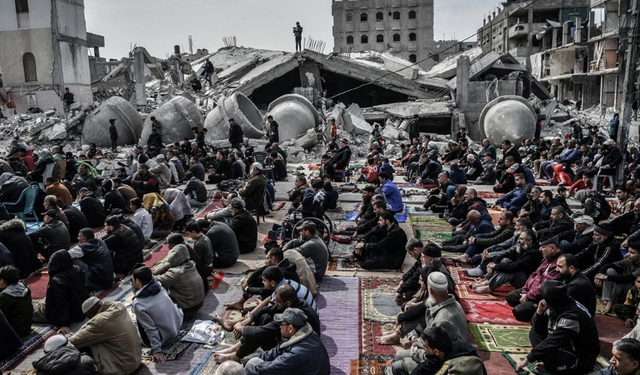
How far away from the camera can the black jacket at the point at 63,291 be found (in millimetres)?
6207

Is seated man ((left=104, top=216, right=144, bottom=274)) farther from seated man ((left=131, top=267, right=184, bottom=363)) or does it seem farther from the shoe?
the shoe

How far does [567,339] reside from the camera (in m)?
4.92

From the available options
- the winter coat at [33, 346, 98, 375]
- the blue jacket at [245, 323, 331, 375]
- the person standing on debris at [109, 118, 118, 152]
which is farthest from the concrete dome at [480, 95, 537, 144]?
the winter coat at [33, 346, 98, 375]

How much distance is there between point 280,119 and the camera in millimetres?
22250

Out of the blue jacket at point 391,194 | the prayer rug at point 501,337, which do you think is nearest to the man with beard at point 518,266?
the prayer rug at point 501,337

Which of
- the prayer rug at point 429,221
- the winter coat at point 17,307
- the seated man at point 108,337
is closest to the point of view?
the seated man at point 108,337

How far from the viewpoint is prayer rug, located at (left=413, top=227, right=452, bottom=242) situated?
33.5 feet

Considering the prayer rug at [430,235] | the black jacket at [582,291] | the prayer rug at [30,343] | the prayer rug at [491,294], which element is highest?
the black jacket at [582,291]

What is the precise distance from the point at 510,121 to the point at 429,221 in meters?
12.6

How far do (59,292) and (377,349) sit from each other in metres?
3.73

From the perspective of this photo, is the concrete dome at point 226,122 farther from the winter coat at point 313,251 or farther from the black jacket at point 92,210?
the winter coat at point 313,251

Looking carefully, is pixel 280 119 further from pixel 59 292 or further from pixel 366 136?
pixel 59 292

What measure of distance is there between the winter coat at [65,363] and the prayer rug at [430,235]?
6766 millimetres

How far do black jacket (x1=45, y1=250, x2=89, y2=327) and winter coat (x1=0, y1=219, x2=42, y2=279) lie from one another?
182 centimetres
